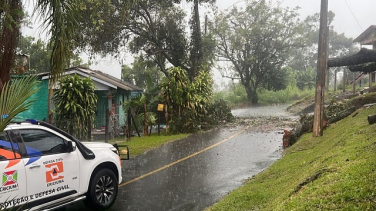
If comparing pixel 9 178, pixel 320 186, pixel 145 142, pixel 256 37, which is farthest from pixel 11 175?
pixel 256 37

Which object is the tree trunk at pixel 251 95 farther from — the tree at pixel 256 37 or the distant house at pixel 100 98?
the distant house at pixel 100 98

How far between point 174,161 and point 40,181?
6.40 m

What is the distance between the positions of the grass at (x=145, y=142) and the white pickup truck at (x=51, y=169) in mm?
5921

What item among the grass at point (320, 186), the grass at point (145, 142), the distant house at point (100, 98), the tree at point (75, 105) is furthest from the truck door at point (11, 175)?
the distant house at point (100, 98)

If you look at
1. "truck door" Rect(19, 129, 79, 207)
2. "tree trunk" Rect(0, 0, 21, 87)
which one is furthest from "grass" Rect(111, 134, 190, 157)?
"truck door" Rect(19, 129, 79, 207)

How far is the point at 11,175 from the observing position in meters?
5.06

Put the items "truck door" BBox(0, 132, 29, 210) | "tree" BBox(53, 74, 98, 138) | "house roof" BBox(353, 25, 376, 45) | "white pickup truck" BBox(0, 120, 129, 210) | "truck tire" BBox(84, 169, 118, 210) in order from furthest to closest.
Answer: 1. "house roof" BBox(353, 25, 376, 45)
2. "tree" BBox(53, 74, 98, 138)
3. "truck tire" BBox(84, 169, 118, 210)
4. "white pickup truck" BBox(0, 120, 129, 210)
5. "truck door" BBox(0, 132, 29, 210)

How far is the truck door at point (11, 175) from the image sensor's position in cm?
496

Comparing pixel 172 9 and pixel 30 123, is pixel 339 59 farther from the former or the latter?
pixel 172 9

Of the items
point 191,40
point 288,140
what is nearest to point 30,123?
point 288,140

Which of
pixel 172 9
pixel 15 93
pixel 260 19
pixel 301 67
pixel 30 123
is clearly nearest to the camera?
pixel 15 93

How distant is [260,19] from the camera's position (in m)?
41.1

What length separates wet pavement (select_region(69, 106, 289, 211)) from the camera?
7.39 m

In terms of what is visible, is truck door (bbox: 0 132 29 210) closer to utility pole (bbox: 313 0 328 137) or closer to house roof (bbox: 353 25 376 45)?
utility pole (bbox: 313 0 328 137)
